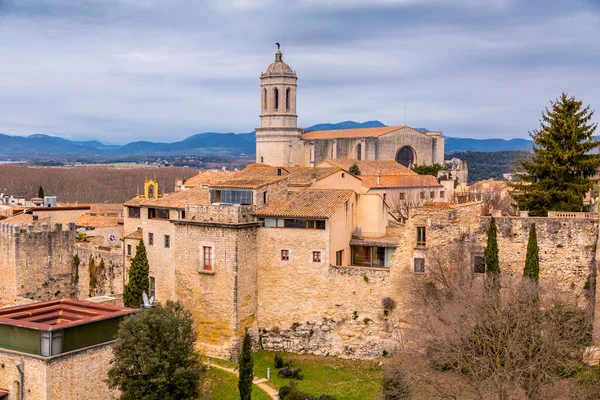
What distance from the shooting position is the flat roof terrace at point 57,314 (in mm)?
24234

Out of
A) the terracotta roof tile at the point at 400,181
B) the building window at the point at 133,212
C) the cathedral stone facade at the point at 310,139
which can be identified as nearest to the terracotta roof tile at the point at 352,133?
the cathedral stone facade at the point at 310,139

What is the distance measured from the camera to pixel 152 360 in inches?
956

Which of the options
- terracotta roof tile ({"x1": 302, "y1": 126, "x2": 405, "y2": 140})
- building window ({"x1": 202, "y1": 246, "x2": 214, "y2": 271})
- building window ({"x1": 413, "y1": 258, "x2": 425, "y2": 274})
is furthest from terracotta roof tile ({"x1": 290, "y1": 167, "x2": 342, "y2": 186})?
terracotta roof tile ({"x1": 302, "y1": 126, "x2": 405, "y2": 140})

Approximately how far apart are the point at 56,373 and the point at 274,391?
931 centimetres

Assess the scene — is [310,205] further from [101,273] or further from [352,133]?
[352,133]

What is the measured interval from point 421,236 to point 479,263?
2.86 metres

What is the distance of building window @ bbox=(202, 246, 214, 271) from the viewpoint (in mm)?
32781

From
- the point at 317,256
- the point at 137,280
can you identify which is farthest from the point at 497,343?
the point at 137,280

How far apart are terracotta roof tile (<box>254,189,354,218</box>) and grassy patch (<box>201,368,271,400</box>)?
25.6 ft

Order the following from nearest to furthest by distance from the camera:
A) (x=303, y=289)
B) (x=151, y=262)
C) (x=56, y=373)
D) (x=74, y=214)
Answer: (x=56, y=373) < (x=303, y=289) < (x=151, y=262) < (x=74, y=214)

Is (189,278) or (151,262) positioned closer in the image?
(189,278)

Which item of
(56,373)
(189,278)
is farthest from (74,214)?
(56,373)

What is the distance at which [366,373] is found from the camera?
30188mm

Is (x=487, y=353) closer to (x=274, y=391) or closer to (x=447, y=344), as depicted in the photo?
(x=447, y=344)
